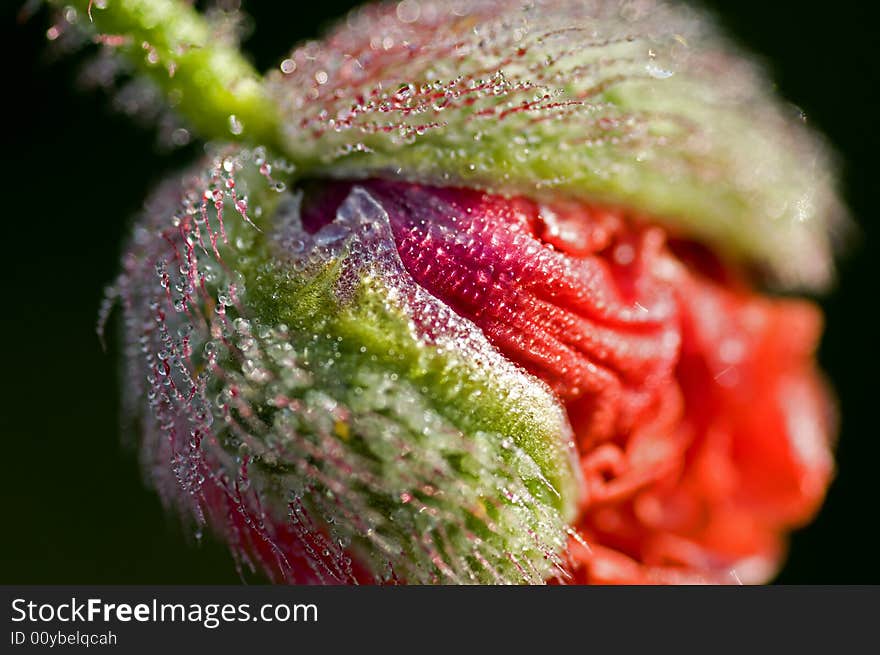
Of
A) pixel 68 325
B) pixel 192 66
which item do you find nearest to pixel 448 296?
pixel 192 66

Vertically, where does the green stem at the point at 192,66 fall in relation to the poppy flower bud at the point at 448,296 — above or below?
above

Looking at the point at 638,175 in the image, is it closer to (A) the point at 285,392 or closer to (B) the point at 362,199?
(B) the point at 362,199

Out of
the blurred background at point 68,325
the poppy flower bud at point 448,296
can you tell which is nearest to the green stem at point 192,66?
the poppy flower bud at point 448,296

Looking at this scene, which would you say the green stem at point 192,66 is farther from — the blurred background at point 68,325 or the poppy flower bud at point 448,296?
the blurred background at point 68,325

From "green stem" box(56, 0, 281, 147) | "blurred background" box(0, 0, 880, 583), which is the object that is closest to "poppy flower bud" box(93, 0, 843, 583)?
"green stem" box(56, 0, 281, 147)

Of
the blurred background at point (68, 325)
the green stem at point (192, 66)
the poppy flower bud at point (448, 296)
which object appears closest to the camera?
the poppy flower bud at point (448, 296)

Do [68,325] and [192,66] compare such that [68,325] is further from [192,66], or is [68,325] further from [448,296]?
[448,296]
